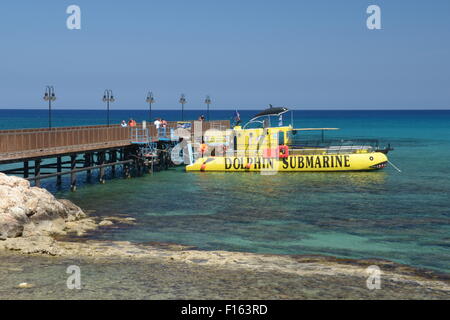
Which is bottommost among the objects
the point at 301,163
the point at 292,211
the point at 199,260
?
the point at 292,211

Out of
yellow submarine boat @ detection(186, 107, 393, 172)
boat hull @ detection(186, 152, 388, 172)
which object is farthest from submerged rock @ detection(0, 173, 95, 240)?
yellow submarine boat @ detection(186, 107, 393, 172)

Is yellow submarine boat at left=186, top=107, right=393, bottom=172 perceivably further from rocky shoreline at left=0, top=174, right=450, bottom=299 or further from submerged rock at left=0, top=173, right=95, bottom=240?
rocky shoreline at left=0, top=174, right=450, bottom=299

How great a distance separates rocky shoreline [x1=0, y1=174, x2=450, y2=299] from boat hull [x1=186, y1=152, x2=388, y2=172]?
81.9 feet

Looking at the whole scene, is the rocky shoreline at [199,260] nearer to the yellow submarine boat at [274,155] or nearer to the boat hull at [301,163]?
the boat hull at [301,163]

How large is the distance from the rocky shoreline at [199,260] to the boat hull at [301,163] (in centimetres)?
2496

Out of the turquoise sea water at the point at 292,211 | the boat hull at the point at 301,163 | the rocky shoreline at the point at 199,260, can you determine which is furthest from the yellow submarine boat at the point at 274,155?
the rocky shoreline at the point at 199,260

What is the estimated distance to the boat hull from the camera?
162 feet

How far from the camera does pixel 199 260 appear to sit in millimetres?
19984

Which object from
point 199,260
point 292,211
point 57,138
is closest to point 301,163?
point 292,211

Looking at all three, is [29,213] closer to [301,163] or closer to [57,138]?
[57,138]

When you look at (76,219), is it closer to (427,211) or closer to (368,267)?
(368,267)

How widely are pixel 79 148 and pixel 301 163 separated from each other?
18.9 meters

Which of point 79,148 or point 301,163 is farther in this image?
point 301,163

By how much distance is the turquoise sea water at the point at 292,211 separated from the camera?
2319cm
